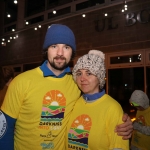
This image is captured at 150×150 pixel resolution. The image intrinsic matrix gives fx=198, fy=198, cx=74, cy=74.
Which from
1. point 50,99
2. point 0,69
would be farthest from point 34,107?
point 0,69

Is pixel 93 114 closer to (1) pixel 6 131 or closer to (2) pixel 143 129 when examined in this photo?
(1) pixel 6 131

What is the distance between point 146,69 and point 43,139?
5.06m

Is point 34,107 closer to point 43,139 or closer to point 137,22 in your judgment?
point 43,139

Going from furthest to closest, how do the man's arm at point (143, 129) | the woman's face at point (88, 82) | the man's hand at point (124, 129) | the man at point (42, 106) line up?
the man's arm at point (143, 129)
the woman's face at point (88, 82)
the man at point (42, 106)
the man's hand at point (124, 129)

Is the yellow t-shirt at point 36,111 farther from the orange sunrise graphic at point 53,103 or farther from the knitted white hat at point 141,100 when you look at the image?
the knitted white hat at point 141,100

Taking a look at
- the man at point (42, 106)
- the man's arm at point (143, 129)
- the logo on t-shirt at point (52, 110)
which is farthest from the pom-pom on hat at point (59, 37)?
the man's arm at point (143, 129)

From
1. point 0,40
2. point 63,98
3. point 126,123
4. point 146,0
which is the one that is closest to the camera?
point 126,123

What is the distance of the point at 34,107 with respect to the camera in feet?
5.24

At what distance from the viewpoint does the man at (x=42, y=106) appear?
157 centimetres

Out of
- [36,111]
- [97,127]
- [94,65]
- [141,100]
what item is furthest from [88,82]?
[141,100]

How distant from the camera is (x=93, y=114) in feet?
5.24

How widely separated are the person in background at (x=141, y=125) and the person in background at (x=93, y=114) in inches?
78.4

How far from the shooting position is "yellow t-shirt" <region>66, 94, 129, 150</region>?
58.4 inches

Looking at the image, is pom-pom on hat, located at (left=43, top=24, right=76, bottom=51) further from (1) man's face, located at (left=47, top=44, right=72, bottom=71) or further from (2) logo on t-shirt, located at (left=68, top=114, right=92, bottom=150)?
(2) logo on t-shirt, located at (left=68, top=114, right=92, bottom=150)
